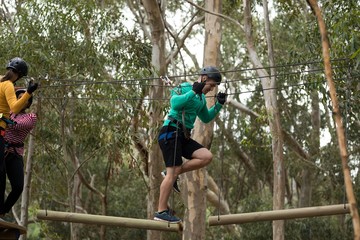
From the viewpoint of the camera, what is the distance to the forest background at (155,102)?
41.8ft

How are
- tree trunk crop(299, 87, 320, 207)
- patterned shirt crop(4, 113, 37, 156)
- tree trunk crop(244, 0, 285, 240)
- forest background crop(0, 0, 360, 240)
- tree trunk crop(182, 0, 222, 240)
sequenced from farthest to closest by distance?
1. tree trunk crop(299, 87, 320, 207)
2. tree trunk crop(244, 0, 285, 240)
3. forest background crop(0, 0, 360, 240)
4. tree trunk crop(182, 0, 222, 240)
5. patterned shirt crop(4, 113, 37, 156)

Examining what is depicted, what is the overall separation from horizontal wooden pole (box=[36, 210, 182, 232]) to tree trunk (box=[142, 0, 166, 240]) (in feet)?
21.7

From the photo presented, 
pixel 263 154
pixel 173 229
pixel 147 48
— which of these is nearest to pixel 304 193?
pixel 263 154

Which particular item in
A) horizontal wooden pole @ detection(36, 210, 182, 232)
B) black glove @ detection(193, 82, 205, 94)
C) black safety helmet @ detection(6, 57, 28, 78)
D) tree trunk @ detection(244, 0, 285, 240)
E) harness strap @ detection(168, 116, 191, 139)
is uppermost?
tree trunk @ detection(244, 0, 285, 240)

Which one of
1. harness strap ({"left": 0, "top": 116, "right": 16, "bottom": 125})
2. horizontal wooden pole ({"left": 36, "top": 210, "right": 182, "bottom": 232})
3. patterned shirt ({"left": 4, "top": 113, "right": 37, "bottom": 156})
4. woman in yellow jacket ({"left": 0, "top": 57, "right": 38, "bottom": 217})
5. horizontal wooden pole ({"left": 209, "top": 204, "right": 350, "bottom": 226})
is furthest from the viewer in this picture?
horizontal wooden pole ({"left": 209, "top": 204, "right": 350, "bottom": 226})

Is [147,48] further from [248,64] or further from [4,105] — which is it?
[4,105]

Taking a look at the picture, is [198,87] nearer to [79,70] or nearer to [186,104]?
[186,104]

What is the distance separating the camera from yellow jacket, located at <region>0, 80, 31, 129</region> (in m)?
5.99

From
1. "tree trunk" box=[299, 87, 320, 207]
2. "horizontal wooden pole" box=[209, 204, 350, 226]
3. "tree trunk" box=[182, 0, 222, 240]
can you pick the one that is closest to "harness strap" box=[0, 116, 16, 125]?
"horizontal wooden pole" box=[209, 204, 350, 226]

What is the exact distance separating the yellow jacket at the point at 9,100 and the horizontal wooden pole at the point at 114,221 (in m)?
1.38

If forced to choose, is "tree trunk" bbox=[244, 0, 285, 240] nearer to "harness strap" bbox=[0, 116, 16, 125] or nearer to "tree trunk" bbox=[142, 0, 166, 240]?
"tree trunk" bbox=[142, 0, 166, 240]

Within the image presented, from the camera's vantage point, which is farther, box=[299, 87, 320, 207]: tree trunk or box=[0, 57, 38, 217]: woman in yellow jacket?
box=[299, 87, 320, 207]: tree trunk

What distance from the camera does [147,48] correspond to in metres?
16.2

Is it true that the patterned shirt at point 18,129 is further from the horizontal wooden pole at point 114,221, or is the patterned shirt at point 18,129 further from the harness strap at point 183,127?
the harness strap at point 183,127
